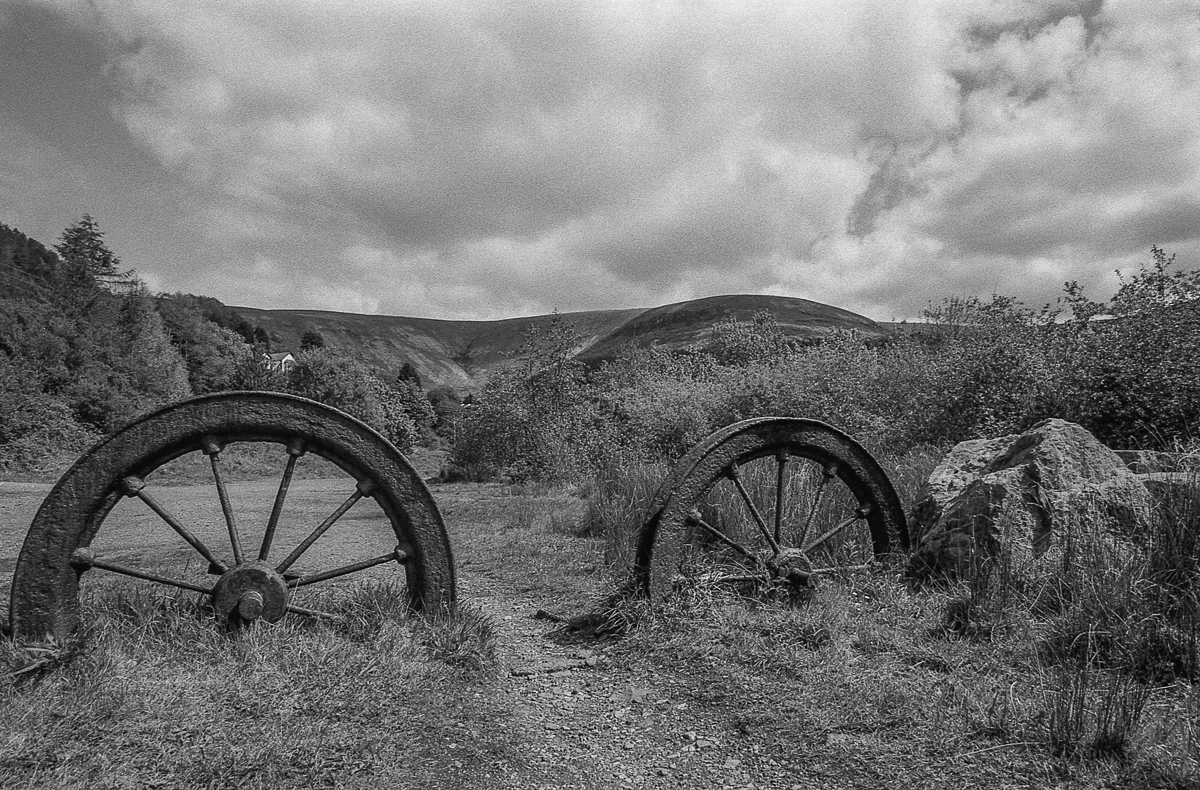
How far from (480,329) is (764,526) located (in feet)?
533

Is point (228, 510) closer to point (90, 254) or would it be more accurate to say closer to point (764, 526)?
point (764, 526)

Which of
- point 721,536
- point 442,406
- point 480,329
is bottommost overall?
point 721,536

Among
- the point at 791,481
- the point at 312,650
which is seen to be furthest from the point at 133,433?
the point at 791,481

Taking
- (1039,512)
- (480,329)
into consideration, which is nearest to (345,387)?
(1039,512)

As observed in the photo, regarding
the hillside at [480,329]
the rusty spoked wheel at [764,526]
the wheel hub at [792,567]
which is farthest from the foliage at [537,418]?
the hillside at [480,329]

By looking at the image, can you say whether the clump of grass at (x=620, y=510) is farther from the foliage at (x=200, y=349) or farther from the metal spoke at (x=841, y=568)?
the foliage at (x=200, y=349)

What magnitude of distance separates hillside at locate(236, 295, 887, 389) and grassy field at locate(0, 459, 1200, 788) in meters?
89.6

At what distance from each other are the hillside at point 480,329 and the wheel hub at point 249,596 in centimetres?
8998

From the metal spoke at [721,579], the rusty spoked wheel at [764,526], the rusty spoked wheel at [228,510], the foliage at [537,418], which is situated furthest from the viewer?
the foliage at [537,418]

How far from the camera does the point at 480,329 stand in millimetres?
163625

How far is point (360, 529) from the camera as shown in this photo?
36.7 feet

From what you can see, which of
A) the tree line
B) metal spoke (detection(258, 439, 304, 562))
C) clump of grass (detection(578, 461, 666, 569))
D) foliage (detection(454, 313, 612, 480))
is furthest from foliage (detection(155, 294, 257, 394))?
metal spoke (detection(258, 439, 304, 562))

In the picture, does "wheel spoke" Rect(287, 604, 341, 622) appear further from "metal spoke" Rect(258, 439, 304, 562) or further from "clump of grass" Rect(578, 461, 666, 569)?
"clump of grass" Rect(578, 461, 666, 569)

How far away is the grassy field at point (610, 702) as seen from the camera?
287 centimetres
